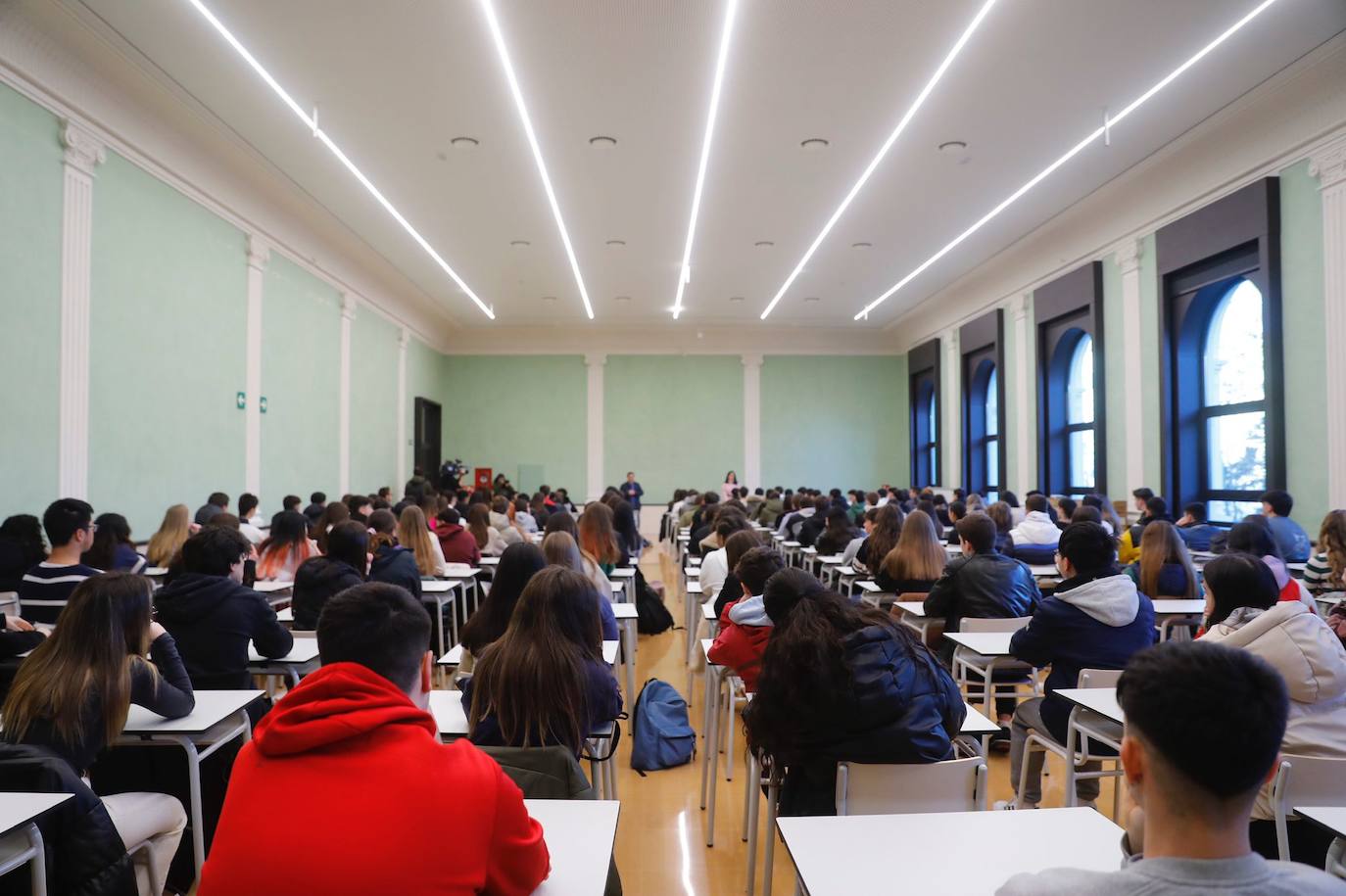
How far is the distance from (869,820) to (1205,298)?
8.22 metres

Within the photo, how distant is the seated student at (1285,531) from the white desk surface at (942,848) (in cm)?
534

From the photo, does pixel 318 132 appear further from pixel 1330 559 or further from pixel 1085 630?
pixel 1330 559

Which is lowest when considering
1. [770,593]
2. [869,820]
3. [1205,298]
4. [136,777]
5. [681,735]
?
[681,735]

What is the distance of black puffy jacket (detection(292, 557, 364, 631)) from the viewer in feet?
13.3

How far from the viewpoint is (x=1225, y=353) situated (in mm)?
8062

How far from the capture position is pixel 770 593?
243 centimetres

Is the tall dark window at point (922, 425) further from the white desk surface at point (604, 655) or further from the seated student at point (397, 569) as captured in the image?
the white desk surface at point (604, 655)

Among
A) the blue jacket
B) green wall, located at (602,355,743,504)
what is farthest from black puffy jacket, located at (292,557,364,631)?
green wall, located at (602,355,743,504)

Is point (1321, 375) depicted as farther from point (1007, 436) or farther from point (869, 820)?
point (869, 820)

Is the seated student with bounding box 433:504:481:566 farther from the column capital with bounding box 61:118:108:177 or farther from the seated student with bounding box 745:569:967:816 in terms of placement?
the seated student with bounding box 745:569:967:816

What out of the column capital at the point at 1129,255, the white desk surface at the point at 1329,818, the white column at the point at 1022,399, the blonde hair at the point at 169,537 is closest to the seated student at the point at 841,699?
the white desk surface at the point at 1329,818

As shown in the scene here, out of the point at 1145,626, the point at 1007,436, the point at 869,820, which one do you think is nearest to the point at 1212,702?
the point at 869,820

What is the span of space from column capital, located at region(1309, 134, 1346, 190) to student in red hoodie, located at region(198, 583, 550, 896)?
7.63 m

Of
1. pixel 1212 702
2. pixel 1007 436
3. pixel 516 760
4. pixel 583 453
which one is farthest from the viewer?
pixel 583 453
